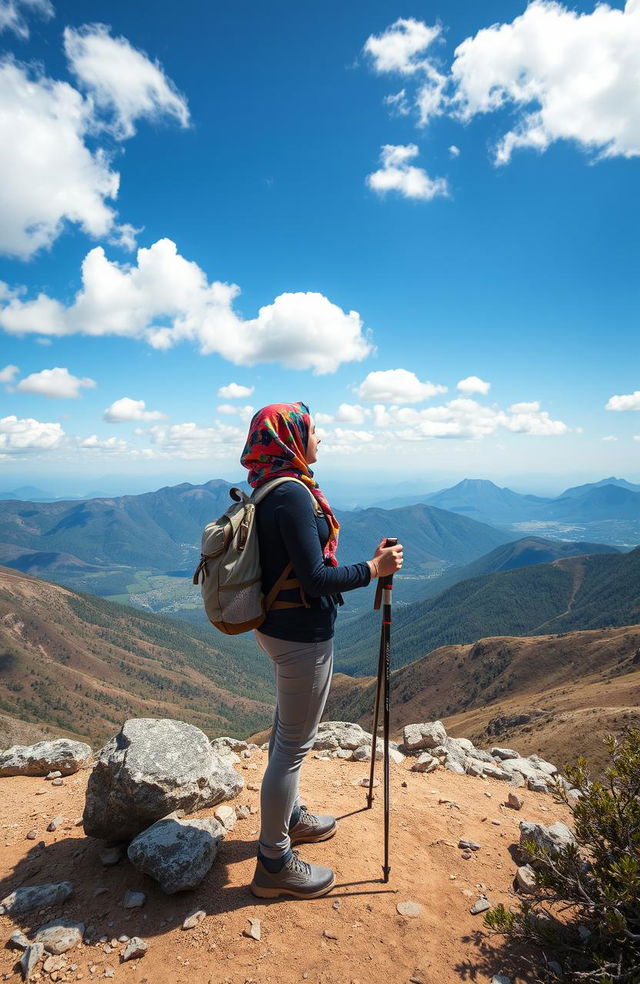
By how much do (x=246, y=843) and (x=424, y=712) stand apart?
117 meters

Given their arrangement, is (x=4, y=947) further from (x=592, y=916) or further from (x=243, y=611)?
(x=592, y=916)

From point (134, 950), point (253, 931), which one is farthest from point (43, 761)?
point (253, 931)

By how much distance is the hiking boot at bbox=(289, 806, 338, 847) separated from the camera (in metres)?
5.39

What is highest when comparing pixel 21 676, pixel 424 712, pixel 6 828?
pixel 6 828

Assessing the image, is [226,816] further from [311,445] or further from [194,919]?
[311,445]

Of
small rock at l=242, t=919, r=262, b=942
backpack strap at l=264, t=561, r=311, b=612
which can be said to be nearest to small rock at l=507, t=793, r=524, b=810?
small rock at l=242, t=919, r=262, b=942

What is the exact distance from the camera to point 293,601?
4047 millimetres

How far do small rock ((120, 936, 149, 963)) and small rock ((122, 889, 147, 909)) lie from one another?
53 cm

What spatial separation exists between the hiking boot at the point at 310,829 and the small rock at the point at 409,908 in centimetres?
117

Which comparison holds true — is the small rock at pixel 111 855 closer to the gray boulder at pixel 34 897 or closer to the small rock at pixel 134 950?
the gray boulder at pixel 34 897

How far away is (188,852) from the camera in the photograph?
Answer: 191 inches

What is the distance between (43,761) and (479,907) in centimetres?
770

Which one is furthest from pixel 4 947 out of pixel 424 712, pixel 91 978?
pixel 424 712

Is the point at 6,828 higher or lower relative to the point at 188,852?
lower
